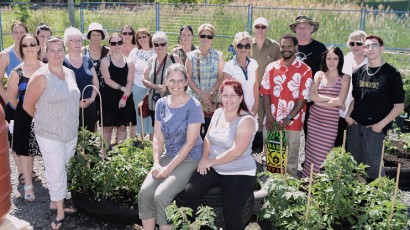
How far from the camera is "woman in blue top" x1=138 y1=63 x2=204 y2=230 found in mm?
3627

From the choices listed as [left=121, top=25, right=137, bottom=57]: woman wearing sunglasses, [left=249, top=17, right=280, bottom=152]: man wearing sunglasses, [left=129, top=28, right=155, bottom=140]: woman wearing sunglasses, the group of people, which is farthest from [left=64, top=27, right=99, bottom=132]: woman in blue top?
[left=249, top=17, right=280, bottom=152]: man wearing sunglasses

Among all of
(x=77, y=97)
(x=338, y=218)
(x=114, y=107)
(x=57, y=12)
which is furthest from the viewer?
(x=57, y=12)

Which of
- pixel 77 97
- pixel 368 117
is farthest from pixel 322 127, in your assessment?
pixel 77 97

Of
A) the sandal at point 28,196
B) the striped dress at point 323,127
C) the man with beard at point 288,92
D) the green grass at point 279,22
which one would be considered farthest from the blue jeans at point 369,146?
the green grass at point 279,22

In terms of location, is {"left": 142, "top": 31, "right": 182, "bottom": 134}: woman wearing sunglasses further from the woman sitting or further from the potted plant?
the woman sitting

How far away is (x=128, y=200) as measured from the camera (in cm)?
409

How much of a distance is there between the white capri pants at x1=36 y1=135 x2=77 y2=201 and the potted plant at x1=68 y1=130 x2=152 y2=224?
115 mm

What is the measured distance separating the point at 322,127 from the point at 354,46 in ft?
3.37

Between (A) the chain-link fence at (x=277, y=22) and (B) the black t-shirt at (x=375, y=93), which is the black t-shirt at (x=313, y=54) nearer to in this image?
(B) the black t-shirt at (x=375, y=93)

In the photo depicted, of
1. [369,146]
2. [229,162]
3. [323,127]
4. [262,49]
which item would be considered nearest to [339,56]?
[323,127]

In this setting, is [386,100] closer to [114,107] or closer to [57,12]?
[114,107]

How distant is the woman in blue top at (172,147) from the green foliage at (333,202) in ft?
2.42

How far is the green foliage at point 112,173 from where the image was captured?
13.2 ft

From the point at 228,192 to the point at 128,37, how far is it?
3.43 metres
